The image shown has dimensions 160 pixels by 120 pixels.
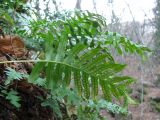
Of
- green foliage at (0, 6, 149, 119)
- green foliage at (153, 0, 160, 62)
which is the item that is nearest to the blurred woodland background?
green foliage at (153, 0, 160, 62)

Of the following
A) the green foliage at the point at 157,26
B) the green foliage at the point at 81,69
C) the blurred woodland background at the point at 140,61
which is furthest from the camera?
the green foliage at the point at 157,26

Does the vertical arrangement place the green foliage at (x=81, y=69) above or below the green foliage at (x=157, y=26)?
below

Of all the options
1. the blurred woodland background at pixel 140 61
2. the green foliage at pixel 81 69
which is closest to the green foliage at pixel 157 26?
the blurred woodland background at pixel 140 61

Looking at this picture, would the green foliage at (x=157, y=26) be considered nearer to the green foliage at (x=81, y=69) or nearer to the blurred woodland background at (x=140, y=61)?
the blurred woodland background at (x=140, y=61)

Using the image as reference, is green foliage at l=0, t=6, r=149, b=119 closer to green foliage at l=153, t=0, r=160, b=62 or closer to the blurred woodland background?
the blurred woodland background

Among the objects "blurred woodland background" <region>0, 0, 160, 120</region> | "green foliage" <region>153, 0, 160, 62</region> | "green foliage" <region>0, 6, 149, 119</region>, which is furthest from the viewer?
"green foliage" <region>153, 0, 160, 62</region>

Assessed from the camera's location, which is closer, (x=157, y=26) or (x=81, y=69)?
(x=81, y=69)

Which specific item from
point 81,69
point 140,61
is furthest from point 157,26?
point 81,69

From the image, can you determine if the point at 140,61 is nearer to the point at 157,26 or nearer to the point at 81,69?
the point at 157,26

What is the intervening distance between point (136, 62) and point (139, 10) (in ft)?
12.4

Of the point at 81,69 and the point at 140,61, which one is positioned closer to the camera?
the point at 81,69

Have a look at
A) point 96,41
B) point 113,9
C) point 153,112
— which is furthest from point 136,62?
point 96,41

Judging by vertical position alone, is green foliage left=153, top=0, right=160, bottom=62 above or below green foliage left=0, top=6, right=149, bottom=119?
above

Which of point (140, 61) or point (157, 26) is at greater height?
point (157, 26)
